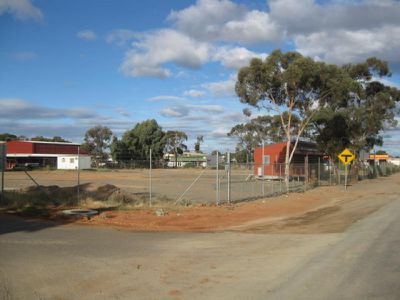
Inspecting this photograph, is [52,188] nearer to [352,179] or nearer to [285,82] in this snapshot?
[285,82]

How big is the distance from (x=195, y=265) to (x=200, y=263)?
0.23 m

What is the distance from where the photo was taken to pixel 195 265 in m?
9.49

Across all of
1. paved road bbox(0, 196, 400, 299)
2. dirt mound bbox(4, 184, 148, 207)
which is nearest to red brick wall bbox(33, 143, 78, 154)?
dirt mound bbox(4, 184, 148, 207)

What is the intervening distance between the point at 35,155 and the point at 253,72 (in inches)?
2998

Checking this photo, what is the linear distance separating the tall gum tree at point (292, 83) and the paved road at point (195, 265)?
27.0 metres

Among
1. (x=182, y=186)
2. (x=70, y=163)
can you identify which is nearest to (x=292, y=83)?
(x=182, y=186)

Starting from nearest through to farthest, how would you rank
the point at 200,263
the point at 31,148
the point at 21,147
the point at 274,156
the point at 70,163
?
the point at 200,263
the point at 274,156
the point at 70,163
the point at 31,148
the point at 21,147

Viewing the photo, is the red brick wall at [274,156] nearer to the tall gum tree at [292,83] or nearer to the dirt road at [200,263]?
the tall gum tree at [292,83]

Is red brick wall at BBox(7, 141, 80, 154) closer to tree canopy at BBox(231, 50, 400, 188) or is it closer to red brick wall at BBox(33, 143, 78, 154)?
red brick wall at BBox(33, 143, 78, 154)

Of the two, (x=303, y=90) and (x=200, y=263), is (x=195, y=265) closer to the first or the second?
(x=200, y=263)

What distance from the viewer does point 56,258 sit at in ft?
32.6

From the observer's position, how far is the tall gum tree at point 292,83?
131 ft

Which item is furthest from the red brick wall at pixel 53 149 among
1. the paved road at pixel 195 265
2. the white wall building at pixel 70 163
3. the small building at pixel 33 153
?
the paved road at pixel 195 265

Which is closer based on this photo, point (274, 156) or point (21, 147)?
point (274, 156)
